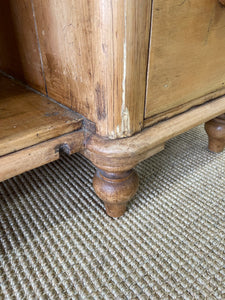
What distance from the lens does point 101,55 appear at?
31 centimetres

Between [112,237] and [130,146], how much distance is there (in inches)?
6.5

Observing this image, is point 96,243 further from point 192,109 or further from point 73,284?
point 192,109

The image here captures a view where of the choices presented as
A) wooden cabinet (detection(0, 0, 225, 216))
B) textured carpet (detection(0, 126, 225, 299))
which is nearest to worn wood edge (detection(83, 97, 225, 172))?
wooden cabinet (detection(0, 0, 225, 216))

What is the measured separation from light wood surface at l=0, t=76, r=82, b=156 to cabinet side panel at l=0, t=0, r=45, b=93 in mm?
45

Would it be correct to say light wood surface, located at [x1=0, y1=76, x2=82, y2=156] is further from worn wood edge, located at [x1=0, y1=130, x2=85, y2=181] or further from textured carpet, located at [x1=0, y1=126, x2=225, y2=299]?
textured carpet, located at [x1=0, y1=126, x2=225, y2=299]

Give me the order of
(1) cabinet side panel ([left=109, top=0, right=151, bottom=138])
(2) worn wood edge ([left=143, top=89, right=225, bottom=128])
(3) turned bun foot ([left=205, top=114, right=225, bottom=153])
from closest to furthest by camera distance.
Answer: (1) cabinet side panel ([left=109, top=0, right=151, bottom=138])
(2) worn wood edge ([left=143, top=89, right=225, bottom=128])
(3) turned bun foot ([left=205, top=114, right=225, bottom=153])

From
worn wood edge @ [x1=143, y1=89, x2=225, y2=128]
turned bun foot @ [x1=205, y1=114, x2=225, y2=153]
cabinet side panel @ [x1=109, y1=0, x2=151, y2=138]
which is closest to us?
cabinet side panel @ [x1=109, y1=0, x2=151, y2=138]

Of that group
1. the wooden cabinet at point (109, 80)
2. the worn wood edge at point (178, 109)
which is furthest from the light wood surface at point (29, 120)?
the worn wood edge at point (178, 109)

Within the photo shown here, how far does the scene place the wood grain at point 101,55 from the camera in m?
0.30

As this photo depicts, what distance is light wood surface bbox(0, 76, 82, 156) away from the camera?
1.12 ft

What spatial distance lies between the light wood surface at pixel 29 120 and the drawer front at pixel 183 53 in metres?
0.13

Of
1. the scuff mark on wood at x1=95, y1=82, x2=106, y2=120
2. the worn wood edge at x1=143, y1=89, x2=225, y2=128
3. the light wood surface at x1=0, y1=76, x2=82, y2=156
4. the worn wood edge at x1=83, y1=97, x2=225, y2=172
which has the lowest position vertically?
the worn wood edge at x1=83, y1=97, x2=225, y2=172

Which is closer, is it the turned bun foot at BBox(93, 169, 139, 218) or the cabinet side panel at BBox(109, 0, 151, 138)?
the cabinet side panel at BBox(109, 0, 151, 138)

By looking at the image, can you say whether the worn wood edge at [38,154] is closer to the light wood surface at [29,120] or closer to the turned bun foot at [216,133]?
the light wood surface at [29,120]
